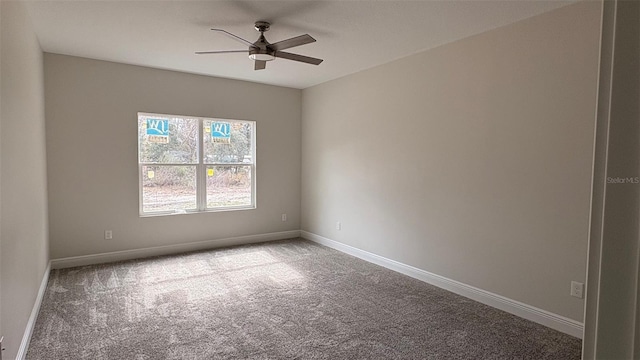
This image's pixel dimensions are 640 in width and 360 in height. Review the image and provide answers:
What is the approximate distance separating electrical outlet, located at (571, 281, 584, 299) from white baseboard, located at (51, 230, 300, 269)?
13.9 feet

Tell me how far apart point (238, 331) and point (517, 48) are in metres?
3.39

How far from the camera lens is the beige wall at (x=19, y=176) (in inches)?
84.3

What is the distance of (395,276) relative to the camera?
4.30m

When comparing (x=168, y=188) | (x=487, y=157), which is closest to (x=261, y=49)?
(x=487, y=157)

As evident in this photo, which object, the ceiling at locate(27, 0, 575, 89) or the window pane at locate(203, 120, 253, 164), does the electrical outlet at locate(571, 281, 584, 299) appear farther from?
the window pane at locate(203, 120, 253, 164)

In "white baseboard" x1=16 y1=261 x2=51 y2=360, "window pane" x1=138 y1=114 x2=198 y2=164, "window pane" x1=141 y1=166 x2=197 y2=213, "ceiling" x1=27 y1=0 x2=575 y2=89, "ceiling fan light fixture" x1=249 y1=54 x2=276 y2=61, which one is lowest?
"white baseboard" x1=16 y1=261 x2=51 y2=360

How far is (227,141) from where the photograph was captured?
575 centimetres

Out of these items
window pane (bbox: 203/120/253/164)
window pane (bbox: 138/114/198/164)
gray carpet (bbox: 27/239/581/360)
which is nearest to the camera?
gray carpet (bbox: 27/239/581/360)

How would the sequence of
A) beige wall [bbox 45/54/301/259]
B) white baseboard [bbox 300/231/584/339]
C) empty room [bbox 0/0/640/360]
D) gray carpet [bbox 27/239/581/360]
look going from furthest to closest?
beige wall [bbox 45/54/301/259], white baseboard [bbox 300/231/584/339], empty room [bbox 0/0/640/360], gray carpet [bbox 27/239/581/360]

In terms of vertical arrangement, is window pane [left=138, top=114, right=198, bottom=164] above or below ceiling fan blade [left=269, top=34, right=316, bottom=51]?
below

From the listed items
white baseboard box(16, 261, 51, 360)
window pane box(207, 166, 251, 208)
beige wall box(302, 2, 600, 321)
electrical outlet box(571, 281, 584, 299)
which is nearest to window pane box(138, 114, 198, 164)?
window pane box(207, 166, 251, 208)

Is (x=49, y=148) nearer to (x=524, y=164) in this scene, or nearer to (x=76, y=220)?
(x=76, y=220)

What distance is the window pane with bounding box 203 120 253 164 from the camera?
5.57 metres

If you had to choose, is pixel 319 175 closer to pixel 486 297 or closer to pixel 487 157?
pixel 487 157
